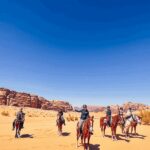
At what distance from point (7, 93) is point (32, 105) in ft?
43.5

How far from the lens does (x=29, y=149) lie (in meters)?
17.5

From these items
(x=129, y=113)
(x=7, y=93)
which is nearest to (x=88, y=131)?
(x=129, y=113)

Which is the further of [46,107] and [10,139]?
[46,107]

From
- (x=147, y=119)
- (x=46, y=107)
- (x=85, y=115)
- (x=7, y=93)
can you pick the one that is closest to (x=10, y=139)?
(x=85, y=115)

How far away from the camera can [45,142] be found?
20.0 metres

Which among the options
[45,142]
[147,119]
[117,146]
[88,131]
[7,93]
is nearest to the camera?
[88,131]

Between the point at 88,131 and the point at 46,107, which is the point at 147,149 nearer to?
the point at 88,131

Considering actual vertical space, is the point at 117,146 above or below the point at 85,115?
below

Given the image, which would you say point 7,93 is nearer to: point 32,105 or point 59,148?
point 32,105

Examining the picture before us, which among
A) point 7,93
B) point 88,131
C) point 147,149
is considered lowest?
point 147,149

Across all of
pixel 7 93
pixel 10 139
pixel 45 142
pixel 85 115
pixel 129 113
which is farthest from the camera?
pixel 7 93

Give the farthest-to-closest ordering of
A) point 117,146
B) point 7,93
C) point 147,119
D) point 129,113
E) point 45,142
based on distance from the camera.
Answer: point 7,93 < point 147,119 < point 129,113 < point 45,142 < point 117,146

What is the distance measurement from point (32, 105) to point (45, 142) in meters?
107

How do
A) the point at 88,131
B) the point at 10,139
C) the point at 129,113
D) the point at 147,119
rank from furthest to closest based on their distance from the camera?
the point at 147,119 < the point at 129,113 < the point at 10,139 < the point at 88,131
